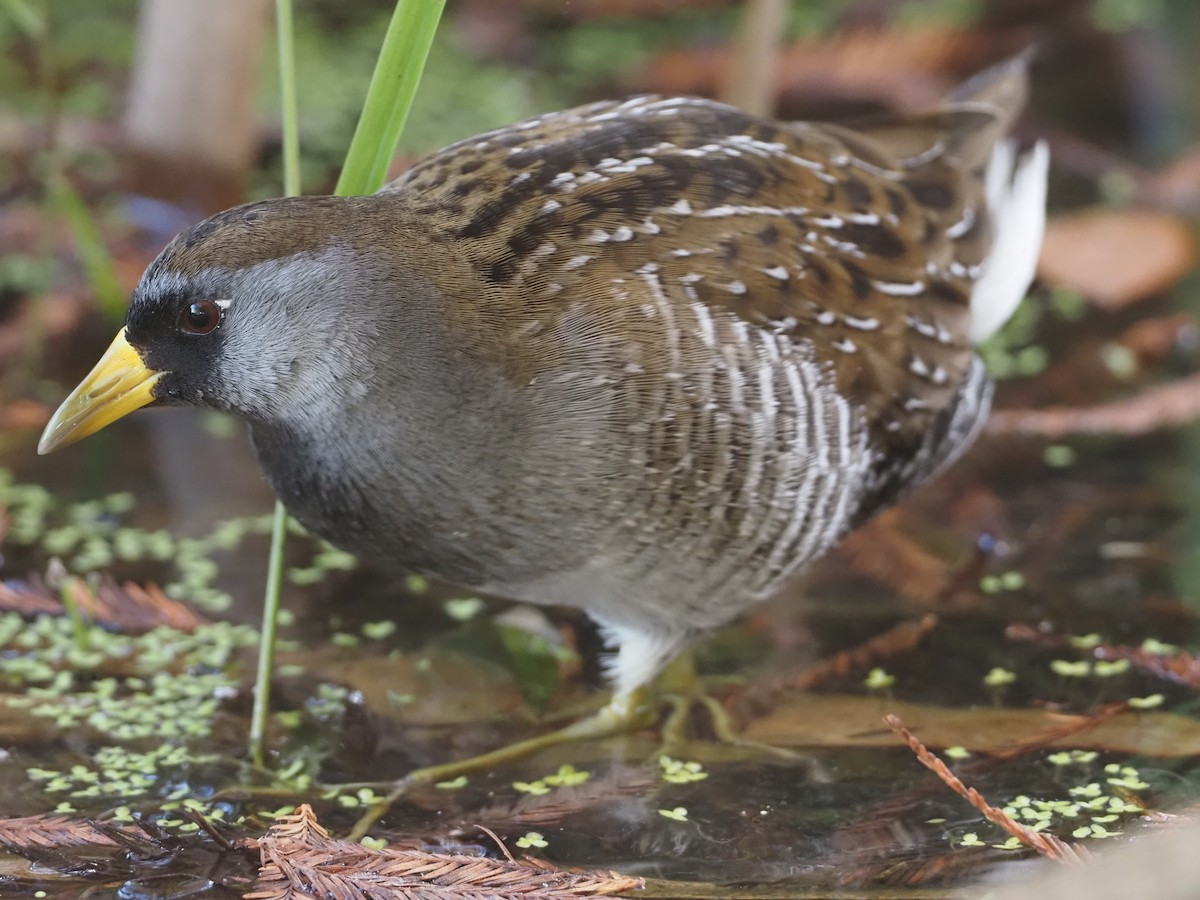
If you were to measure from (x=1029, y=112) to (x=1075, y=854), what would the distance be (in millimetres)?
3711

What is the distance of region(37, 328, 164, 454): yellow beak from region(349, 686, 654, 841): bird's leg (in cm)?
73

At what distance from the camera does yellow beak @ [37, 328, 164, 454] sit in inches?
92.7

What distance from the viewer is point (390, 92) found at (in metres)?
2.34

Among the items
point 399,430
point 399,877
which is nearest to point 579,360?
point 399,430

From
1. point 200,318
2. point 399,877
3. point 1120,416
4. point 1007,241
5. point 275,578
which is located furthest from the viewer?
point 1120,416

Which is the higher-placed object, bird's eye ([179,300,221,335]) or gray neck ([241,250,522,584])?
bird's eye ([179,300,221,335])

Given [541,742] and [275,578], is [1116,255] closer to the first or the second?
[541,742]

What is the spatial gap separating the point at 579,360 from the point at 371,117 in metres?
0.49

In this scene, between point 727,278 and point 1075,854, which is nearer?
point 1075,854

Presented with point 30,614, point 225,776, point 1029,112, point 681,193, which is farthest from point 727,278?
point 1029,112

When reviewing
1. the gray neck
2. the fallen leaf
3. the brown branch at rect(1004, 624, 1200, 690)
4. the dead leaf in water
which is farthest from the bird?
the fallen leaf

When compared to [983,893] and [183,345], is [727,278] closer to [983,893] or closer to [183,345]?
[183,345]

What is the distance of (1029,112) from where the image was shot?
17.4ft

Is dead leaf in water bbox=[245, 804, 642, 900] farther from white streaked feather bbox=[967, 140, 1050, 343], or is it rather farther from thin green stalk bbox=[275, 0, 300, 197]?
white streaked feather bbox=[967, 140, 1050, 343]
